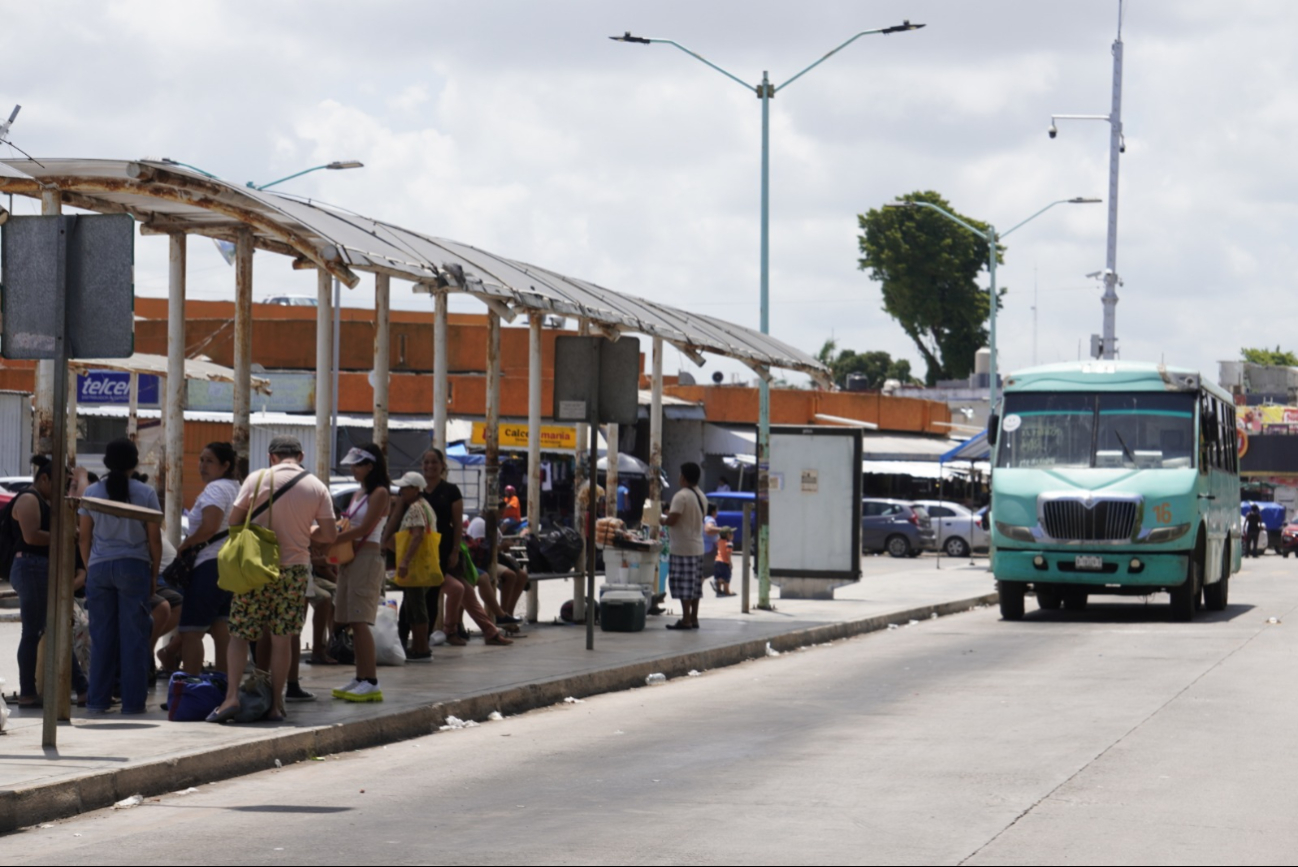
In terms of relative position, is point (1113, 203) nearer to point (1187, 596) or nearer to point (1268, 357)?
point (1187, 596)

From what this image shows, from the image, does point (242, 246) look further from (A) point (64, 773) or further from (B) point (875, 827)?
(B) point (875, 827)

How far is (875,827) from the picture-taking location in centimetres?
820

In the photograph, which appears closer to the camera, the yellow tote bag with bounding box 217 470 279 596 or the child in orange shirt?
the yellow tote bag with bounding box 217 470 279 596

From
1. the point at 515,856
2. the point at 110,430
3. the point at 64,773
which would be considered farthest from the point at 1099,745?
the point at 110,430

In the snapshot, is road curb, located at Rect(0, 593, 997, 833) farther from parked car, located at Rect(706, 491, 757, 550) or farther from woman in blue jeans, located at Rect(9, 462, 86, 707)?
parked car, located at Rect(706, 491, 757, 550)

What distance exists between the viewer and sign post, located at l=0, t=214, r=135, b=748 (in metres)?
9.59

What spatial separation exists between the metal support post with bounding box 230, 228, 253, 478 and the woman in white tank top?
1.32m

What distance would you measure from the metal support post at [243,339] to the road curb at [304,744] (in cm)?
265

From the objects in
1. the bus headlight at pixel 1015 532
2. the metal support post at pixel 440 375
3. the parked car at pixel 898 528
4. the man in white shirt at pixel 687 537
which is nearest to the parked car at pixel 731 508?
the parked car at pixel 898 528

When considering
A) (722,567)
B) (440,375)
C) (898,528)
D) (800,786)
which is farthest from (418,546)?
(898,528)

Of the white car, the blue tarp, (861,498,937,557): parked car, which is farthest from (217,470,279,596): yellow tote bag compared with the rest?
(861,498,937,557): parked car

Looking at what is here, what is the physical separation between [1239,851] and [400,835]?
3.70 metres

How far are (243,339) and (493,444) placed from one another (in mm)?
4690

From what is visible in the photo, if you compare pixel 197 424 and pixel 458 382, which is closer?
pixel 197 424
